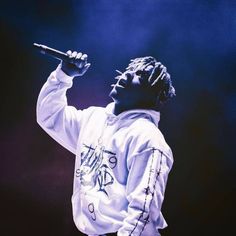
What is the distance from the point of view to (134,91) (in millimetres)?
1776

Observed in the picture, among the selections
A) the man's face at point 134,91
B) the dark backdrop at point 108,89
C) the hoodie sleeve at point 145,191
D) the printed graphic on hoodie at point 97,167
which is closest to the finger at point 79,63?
the man's face at point 134,91

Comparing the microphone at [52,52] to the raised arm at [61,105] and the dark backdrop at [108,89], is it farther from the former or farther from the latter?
the dark backdrop at [108,89]

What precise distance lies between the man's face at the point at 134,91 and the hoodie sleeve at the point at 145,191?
286mm

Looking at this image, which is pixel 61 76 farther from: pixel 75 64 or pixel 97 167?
pixel 97 167

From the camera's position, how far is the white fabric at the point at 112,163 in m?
1.51

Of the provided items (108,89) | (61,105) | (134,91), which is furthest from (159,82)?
(108,89)

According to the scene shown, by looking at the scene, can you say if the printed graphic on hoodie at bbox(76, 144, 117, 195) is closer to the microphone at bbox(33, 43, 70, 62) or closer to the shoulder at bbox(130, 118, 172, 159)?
the shoulder at bbox(130, 118, 172, 159)

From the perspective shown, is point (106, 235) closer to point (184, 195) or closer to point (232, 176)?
point (184, 195)

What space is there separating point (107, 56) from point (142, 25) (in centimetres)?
26

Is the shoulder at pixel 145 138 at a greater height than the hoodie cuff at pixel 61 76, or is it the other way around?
the hoodie cuff at pixel 61 76

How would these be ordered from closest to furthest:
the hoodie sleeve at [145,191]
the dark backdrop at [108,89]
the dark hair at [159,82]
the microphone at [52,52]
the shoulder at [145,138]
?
the hoodie sleeve at [145,191] → the shoulder at [145,138] → the microphone at [52,52] → the dark hair at [159,82] → the dark backdrop at [108,89]

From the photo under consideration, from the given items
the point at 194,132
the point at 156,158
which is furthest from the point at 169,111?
the point at 156,158

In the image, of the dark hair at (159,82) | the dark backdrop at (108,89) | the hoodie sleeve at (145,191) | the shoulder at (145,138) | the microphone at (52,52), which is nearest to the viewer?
the hoodie sleeve at (145,191)

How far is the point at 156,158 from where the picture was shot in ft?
5.09
